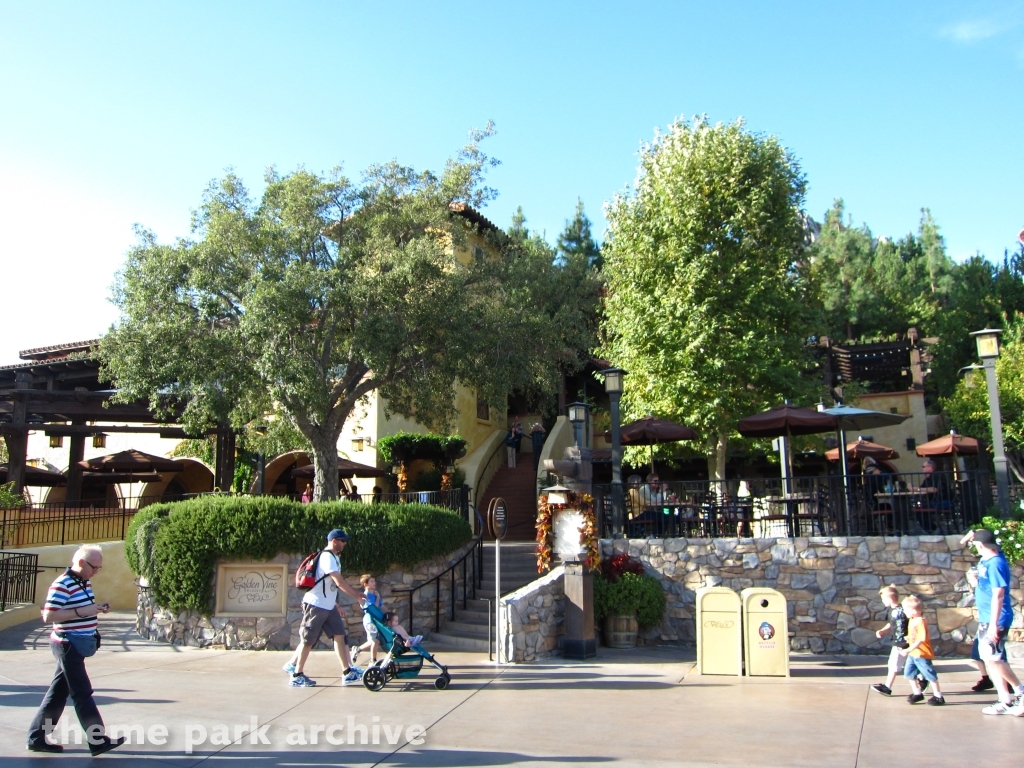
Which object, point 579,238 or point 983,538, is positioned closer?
point 983,538

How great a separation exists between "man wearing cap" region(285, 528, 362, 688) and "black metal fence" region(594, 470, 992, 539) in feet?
18.0

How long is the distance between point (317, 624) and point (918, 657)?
602 centimetres

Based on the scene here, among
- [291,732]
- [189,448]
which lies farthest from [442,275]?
[189,448]

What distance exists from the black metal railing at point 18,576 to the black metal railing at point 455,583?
7060mm

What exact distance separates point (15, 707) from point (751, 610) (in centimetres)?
765

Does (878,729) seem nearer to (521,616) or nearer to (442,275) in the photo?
(521,616)

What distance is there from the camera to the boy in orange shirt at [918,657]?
25.7 feet

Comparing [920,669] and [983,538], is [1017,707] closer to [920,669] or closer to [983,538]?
[920,669]

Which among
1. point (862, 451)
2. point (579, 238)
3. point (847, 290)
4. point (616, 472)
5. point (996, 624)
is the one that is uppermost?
point (579, 238)

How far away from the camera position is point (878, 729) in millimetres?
6938

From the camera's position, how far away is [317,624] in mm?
8820

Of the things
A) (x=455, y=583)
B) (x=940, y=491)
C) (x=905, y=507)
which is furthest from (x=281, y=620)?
(x=940, y=491)

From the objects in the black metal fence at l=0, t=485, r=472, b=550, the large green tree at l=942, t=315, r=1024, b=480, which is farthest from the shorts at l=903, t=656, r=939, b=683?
the large green tree at l=942, t=315, r=1024, b=480

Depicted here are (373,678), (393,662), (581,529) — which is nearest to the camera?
(373,678)
